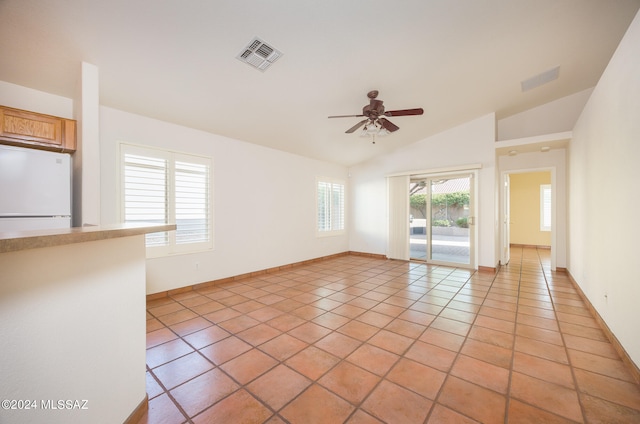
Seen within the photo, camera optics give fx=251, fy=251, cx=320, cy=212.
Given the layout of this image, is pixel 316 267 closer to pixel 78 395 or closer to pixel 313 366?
pixel 313 366

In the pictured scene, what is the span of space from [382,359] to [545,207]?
28.6ft

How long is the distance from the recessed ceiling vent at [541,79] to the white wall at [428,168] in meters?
0.91

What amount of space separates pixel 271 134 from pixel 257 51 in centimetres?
200

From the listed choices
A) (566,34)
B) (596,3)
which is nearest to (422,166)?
(566,34)

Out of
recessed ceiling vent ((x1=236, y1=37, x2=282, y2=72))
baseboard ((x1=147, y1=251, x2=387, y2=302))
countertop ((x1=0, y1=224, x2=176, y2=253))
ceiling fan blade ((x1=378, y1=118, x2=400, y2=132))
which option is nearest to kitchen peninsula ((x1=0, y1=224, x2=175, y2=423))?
countertop ((x1=0, y1=224, x2=176, y2=253))

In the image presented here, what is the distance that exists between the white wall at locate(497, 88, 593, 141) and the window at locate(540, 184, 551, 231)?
146 inches

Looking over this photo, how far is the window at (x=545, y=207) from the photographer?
25.5ft

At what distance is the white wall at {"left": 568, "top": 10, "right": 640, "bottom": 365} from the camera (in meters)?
1.99

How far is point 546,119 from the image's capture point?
502 centimetres

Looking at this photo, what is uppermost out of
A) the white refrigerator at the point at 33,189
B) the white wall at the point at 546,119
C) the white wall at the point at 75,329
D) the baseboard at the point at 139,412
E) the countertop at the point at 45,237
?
the white wall at the point at 546,119

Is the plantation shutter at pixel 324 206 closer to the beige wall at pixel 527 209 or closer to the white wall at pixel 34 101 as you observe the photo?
the white wall at pixel 34 101

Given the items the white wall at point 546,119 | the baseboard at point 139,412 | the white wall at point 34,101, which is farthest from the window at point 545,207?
the white wall at point 34,101

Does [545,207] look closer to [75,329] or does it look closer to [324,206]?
[324,206]

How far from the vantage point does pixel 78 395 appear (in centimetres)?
112
